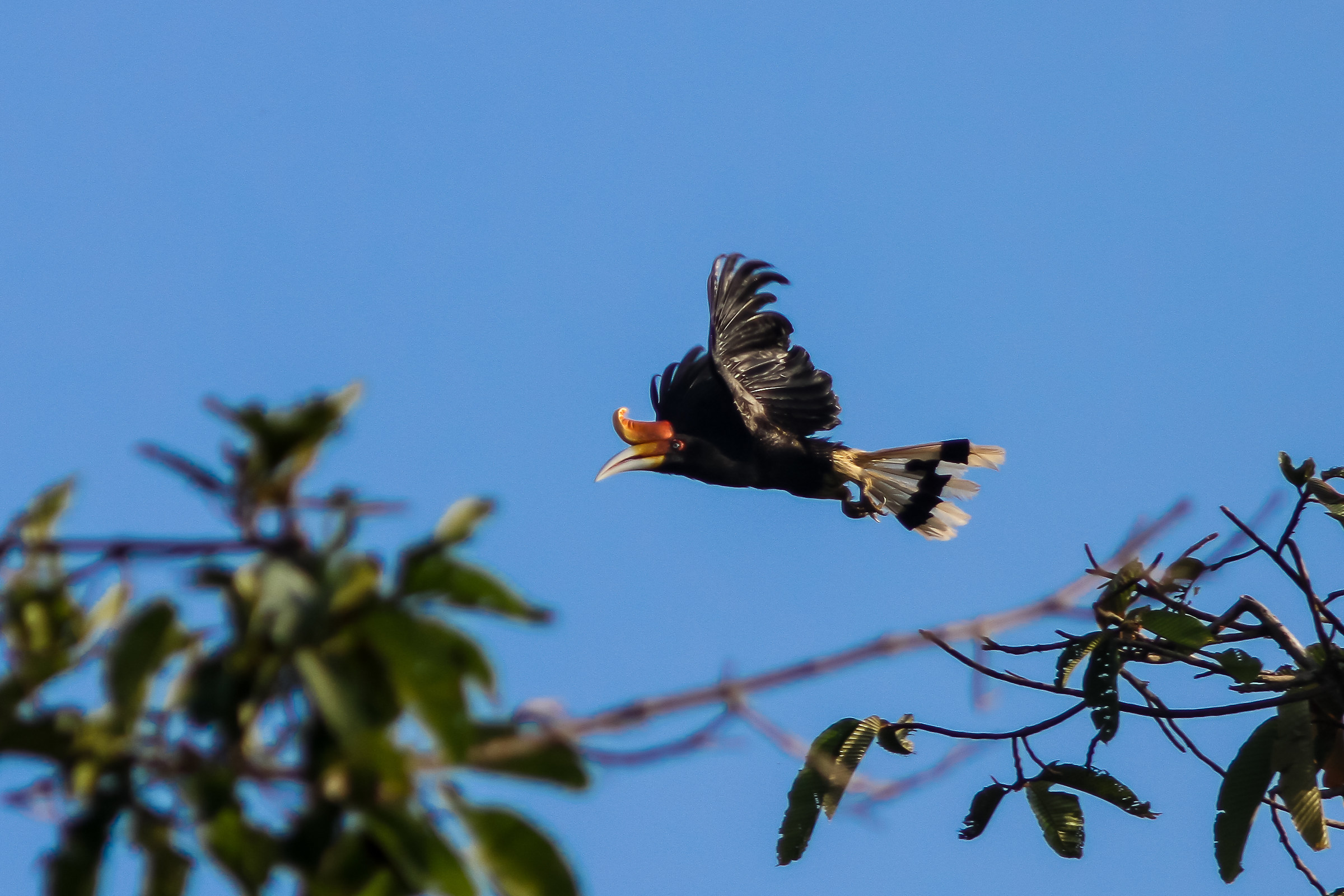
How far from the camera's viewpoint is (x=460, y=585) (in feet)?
4.12

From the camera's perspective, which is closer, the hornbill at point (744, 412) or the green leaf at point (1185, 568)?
the green leaf at point (1185, 568)

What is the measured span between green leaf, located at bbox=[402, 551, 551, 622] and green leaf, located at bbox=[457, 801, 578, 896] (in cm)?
17

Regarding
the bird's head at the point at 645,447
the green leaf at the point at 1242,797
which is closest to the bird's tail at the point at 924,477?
the bird's head at the point at 645,447

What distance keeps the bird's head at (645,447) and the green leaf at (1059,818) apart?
4009 mm

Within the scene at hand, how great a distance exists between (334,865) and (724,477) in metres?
6.17

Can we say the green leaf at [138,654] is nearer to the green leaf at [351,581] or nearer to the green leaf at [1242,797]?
the green leaf at [351,581]

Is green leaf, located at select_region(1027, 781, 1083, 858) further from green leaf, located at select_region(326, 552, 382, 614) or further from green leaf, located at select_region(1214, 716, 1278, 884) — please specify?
green leaf, located at select_region(326, 552, 382, 614)

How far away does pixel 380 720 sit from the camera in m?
1.26

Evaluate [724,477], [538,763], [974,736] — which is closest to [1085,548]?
[974,736]

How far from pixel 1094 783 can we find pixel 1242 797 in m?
0.37

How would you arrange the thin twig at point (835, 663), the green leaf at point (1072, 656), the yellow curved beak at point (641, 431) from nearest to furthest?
the thin twig at point (835, 663), the green leaf at point (1072, 656), the yellow curved beak at point (641, 431)

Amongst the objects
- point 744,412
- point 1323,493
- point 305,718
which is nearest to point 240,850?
point 305,718

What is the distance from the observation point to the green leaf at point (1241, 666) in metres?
3.15

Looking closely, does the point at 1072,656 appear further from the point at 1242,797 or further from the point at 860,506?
the point at 860,506
